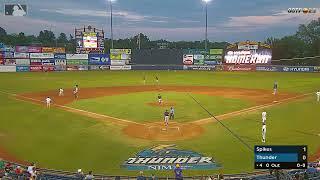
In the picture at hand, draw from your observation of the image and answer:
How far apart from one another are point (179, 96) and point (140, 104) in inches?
302

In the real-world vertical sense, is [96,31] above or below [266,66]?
above

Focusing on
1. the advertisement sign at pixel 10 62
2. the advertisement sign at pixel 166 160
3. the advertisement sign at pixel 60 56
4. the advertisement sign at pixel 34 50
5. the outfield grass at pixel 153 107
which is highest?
the advertisement sign at pixel 34 50

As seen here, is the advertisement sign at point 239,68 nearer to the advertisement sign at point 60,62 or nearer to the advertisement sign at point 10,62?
the advertisement sign at point 60,62

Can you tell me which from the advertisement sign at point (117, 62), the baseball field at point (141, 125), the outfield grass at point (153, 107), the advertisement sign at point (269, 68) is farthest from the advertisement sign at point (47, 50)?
the advertisement sign at point (269, 68)

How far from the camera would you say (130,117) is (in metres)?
36.3

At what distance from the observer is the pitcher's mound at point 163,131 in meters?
28.9

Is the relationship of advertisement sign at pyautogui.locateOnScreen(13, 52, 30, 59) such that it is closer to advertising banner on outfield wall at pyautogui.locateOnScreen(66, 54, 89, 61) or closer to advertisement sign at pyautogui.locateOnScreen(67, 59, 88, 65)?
advertising banner on outfield wall at pyautogui.locateOnScreen(66, 54, 89, 61)

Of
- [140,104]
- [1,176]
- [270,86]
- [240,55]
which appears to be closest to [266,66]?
[240,55]

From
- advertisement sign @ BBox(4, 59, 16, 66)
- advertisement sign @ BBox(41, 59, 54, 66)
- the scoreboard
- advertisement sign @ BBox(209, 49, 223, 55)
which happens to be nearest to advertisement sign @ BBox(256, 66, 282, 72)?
advertisement sign @ BBox(209, 49, 223, 55)

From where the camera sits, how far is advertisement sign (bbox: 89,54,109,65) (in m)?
95.7

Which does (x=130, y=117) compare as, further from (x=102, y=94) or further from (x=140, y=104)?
(x=102, y=94)

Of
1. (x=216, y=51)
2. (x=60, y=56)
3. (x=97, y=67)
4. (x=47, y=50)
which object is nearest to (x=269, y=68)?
(x=216, y=51)

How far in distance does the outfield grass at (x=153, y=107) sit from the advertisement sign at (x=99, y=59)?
44892 millimetres

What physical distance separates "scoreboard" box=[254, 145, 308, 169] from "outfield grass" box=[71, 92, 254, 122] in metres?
23.2
